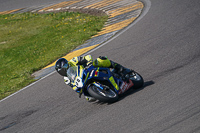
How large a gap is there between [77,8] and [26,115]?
9.30 meters

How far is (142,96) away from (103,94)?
34.1 inches

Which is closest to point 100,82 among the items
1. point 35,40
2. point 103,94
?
point 103,94

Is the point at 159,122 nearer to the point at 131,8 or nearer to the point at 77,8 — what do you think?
the point at 131,8

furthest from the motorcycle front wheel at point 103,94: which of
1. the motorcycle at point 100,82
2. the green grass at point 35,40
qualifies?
the green grass at point 35,40

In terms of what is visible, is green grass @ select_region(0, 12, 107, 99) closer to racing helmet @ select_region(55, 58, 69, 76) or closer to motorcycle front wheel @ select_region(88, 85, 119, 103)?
racing helmet @ select_region(55, 58, 69, 76)

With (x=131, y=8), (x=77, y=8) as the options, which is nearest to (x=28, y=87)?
(x=131, y=8)

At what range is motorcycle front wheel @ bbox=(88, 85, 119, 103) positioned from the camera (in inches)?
262

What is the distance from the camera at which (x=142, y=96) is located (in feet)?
22.4

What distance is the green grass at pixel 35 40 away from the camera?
11281 millimetres

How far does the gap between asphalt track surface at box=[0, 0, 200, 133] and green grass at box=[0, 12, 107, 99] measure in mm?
1608

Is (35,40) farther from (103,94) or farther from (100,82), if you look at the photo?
(103,94)

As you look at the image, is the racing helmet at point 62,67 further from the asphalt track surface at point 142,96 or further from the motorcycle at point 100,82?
the asphalt track surface at point 142,96

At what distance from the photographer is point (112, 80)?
705 cm

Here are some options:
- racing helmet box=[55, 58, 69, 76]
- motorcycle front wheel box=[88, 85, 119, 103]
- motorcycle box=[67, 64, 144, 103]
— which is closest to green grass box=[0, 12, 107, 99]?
racing helmet box=[55, 58, 69, 76]
